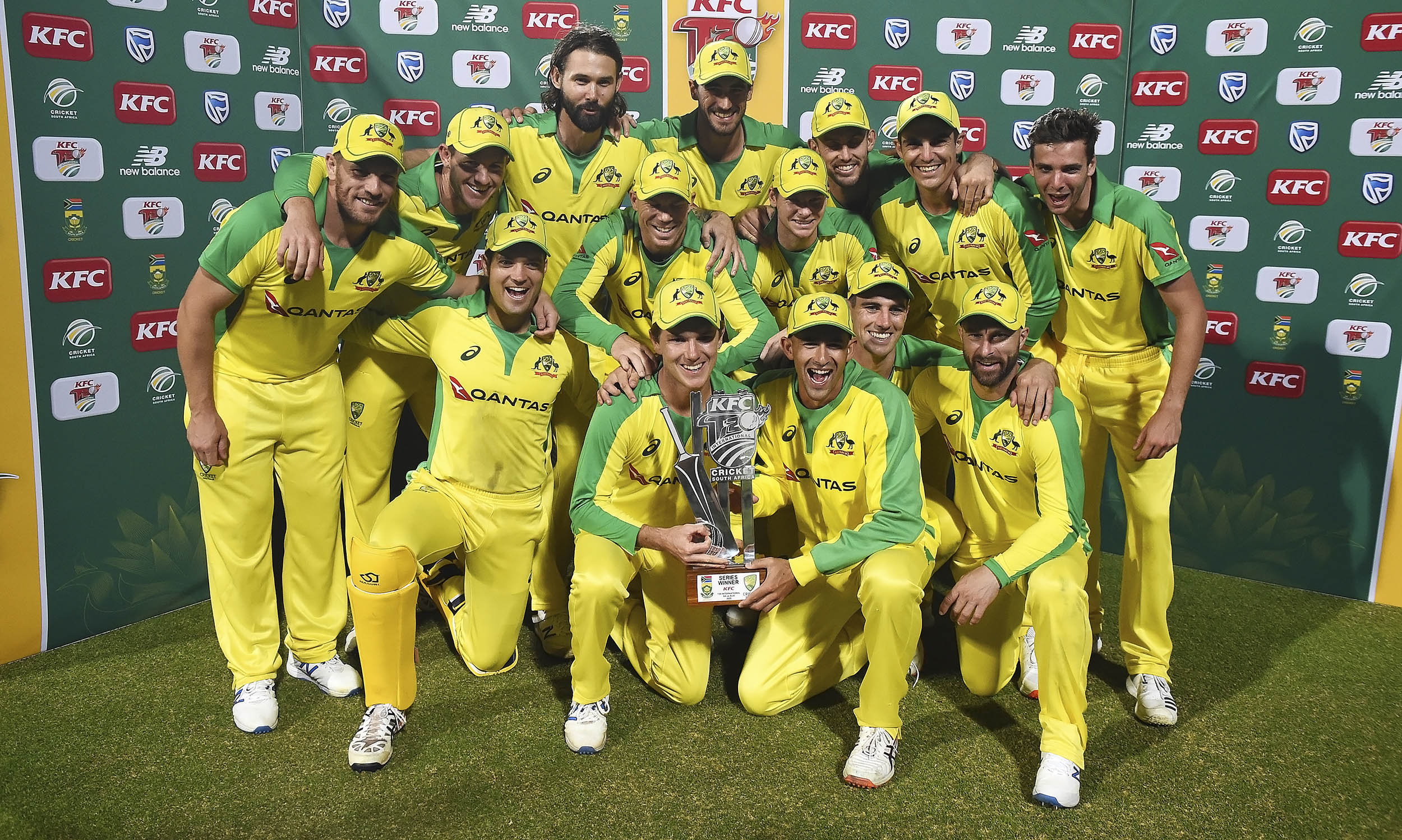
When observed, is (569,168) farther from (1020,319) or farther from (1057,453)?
(1057,453)

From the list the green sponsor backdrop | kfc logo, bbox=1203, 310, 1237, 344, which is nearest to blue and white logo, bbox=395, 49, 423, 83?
the green sponsor backdrop

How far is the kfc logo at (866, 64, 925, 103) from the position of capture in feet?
21.7

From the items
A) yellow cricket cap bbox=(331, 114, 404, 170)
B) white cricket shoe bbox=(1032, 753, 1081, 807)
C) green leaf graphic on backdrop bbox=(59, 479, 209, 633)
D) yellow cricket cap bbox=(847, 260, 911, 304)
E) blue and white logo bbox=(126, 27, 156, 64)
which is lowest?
white cricket shoe bbox=(1032, 753, 1081, 807)

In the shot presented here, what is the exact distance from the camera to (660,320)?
15.1ft

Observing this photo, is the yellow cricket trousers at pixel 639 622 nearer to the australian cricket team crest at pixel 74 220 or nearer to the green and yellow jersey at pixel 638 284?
the green and yellow jersey at pixel 638 284

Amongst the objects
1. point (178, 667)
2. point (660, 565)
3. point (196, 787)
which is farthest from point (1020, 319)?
point (178, 667)

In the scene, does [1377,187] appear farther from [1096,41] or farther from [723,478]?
[723,478]

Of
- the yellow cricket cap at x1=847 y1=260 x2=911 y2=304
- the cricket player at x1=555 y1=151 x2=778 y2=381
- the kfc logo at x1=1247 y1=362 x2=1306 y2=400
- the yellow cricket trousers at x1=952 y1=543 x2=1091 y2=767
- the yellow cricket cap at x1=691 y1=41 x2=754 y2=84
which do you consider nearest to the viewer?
the yellow cricket trousers at x1=952 y1=543 x2=1091 y2=767

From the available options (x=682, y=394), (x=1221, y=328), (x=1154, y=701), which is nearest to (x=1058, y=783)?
(x=1154, y=701)

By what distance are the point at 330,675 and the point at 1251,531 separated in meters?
5.22

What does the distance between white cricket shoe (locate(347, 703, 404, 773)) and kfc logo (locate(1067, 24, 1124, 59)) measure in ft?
17.0

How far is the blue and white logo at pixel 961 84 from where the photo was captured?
663cm

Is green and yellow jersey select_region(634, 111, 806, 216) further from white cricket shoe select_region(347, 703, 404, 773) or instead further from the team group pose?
white cricket shoe select_region(347, 703, 404, 773)

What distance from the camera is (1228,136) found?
253 inches
